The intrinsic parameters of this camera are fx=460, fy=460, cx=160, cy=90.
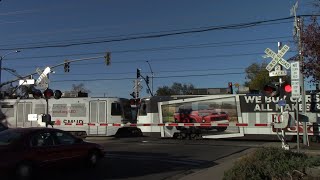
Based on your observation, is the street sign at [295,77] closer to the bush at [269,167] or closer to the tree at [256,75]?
the bush at [269,167]

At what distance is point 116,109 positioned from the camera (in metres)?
33.4

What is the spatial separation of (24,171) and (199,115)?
19006mm

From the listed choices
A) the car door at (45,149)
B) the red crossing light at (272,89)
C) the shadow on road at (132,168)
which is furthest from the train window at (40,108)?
the car door at (45,149)

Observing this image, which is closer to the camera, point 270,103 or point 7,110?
point 270,103

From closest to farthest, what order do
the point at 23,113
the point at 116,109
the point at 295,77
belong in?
the point at 295,77, the point at 116,109, the point at 23,113

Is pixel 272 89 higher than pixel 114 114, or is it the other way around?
pixel 272 89

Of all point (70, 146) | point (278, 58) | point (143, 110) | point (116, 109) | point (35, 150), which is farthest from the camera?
point (116, 109)

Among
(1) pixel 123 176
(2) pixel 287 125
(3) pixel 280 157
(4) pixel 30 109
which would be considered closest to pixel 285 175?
(3) pixel 280 157

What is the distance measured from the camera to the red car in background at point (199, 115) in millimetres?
28969

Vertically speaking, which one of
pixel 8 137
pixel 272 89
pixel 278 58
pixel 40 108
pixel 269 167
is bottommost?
pixel 269 167

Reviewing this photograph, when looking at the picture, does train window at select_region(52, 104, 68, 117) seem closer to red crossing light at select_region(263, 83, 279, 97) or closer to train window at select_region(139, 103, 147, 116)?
train window at select_region(139, 103, 147, 116)

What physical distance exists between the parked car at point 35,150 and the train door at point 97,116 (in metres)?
18.9

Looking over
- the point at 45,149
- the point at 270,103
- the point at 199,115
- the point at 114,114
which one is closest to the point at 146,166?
the point at 45,149

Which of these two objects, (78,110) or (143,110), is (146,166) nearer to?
(143,110)
